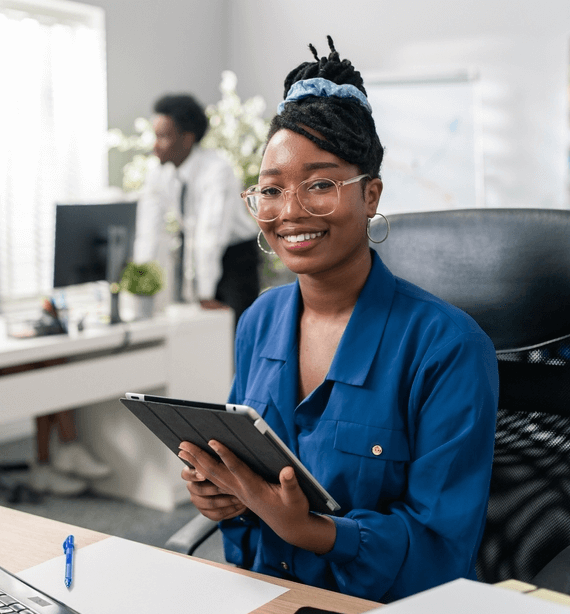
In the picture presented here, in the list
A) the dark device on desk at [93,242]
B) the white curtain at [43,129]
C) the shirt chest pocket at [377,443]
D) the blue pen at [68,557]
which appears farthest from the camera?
the white curtain at [43,129]

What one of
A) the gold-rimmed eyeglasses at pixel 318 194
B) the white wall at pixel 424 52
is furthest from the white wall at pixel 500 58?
the gold-rimmed eyeglasses at pixel 318 194

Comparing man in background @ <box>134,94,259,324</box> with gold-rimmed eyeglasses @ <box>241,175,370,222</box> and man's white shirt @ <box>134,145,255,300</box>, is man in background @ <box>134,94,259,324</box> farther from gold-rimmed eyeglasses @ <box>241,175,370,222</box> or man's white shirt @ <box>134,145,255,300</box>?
gold-rimmed eyeglasses @ <box>241,175,370,222</box>

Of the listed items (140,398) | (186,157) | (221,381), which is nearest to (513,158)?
(186,157)

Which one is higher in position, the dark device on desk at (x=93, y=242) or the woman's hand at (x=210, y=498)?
the dark device on desk at (x=93, y=242)

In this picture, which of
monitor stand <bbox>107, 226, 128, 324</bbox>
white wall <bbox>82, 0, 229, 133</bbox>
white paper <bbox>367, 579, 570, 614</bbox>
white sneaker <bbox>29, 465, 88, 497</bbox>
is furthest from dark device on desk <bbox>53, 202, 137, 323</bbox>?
white paper <bbox>367, 579, 570, 614</bbox>

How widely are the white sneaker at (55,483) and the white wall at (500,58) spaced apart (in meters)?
2.65

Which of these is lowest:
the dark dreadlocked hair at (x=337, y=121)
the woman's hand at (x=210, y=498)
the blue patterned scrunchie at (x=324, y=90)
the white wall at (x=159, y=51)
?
the woman's hand at (x=210, y=498)

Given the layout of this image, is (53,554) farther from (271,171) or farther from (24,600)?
(271,171)

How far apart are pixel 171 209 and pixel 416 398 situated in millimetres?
2882

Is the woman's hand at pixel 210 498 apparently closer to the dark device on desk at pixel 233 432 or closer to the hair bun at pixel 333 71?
the dark device on desk at pixel 233 432

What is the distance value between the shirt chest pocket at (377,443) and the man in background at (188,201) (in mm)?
2401

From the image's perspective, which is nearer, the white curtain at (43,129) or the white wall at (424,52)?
the white curtain at (43,129)

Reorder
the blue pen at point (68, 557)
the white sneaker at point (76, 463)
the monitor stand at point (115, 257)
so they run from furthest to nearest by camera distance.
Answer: the white sneaker at point (76, 463)
the monitor stand at point (115, 257)
the blue pen at point (68, 557)

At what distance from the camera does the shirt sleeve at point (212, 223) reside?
3.55 m
